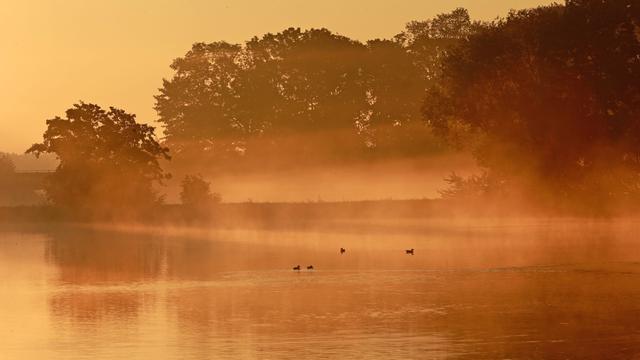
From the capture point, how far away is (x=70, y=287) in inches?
1838

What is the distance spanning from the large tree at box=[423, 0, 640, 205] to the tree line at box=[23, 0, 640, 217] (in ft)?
0.30

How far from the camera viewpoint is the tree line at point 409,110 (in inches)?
3130

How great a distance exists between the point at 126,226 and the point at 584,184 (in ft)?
129

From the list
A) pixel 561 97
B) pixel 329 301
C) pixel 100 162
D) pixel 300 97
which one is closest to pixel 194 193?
pixel 100 162

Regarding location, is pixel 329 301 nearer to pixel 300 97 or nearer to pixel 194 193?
pixel 194 193

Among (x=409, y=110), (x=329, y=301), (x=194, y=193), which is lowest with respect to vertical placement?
(x=329, y=301)

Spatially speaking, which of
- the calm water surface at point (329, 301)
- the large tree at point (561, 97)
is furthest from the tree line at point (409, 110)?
the calm water surface at point (329, 301)

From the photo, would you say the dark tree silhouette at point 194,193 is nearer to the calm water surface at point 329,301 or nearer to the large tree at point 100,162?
the large tree at point 100,162

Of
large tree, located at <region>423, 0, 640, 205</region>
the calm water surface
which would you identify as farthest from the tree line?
the calm water surface

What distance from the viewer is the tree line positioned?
79500mm

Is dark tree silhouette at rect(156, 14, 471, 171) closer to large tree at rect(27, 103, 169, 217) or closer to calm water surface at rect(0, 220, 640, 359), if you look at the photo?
large tree at rect(27, 103, 169, 217)

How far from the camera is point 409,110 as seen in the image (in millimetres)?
172625

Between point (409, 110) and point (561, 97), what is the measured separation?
9255 centimetres

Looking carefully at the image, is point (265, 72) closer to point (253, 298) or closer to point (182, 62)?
point (182, 62)
